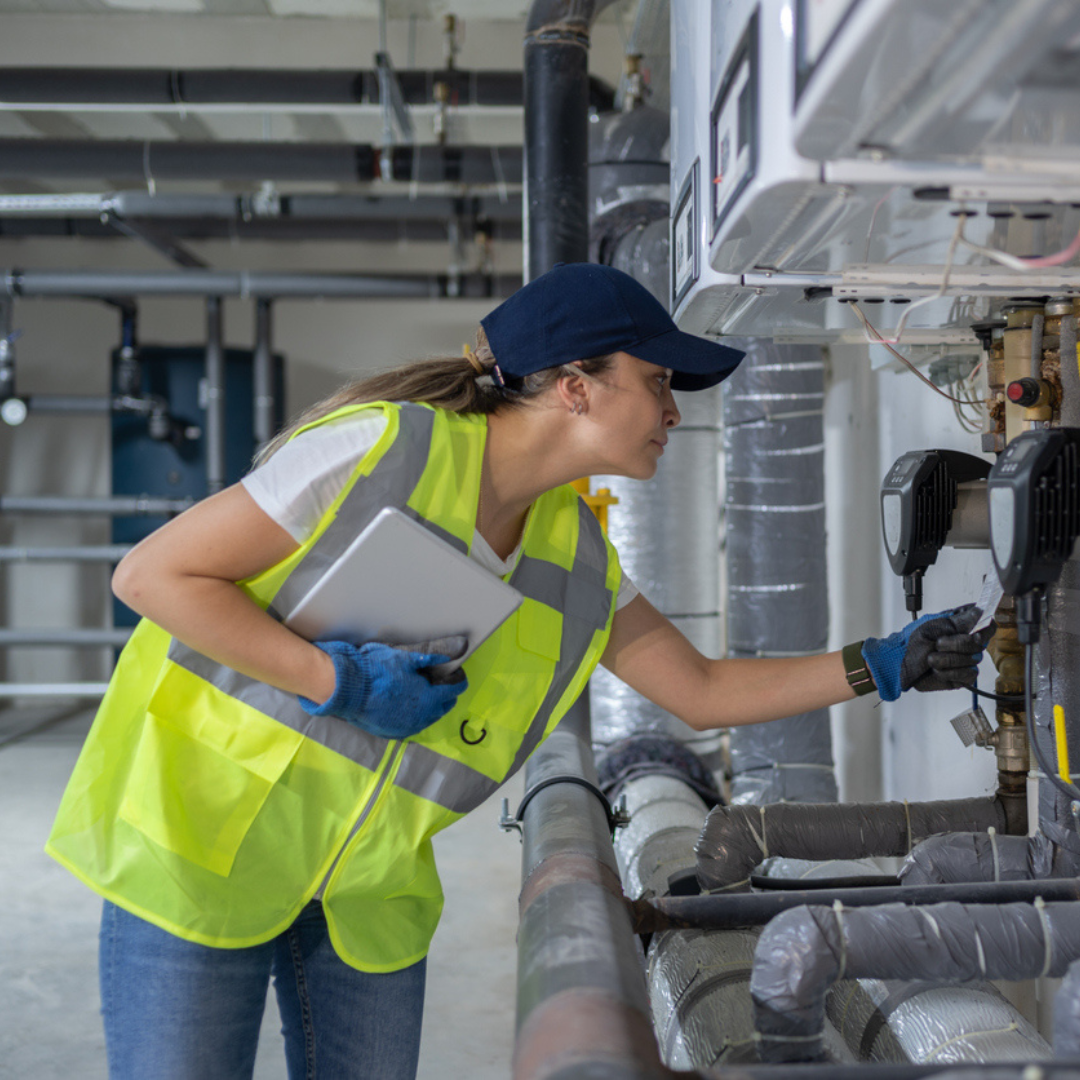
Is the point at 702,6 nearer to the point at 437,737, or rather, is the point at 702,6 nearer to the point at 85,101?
the point at 437,737

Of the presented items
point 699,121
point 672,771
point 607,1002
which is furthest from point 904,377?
point 607,1002

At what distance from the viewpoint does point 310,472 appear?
858mm

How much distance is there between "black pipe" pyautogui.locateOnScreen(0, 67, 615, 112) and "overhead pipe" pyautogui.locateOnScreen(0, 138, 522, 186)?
20 cm

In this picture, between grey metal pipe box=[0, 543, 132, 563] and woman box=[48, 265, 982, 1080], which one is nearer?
woman box=[48, 265, 982, 1080]

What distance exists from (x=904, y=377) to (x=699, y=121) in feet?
3.40

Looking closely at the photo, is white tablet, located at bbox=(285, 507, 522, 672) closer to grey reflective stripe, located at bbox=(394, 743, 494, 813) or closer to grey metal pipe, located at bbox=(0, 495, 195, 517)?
grey reflective stripe, located at bbox=(394, 743, 494, 813)

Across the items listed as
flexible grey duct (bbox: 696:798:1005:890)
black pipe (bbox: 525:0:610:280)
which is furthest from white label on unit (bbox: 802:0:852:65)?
black pipe (bbox: 525:0:610:280)

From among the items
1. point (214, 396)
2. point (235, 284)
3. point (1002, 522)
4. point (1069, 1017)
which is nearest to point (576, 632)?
point (1002, 522)

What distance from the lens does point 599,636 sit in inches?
43.5

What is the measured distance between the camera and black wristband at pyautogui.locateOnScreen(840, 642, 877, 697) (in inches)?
41.1

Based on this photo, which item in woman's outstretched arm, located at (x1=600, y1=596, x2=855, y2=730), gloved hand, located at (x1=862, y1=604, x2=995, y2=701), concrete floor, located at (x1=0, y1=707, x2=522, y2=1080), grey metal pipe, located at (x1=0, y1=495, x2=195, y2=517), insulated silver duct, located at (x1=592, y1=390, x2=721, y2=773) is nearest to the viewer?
gloved hand, located at (x1=862, y1=604, x2=995, y2=701)

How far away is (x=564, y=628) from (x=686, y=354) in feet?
1.04

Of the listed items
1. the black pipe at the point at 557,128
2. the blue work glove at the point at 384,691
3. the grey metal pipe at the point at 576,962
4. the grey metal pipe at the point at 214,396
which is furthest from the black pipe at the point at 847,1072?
the grey metal pipe at the point at 214,396

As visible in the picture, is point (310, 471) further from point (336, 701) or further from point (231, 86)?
point (231, 86)
